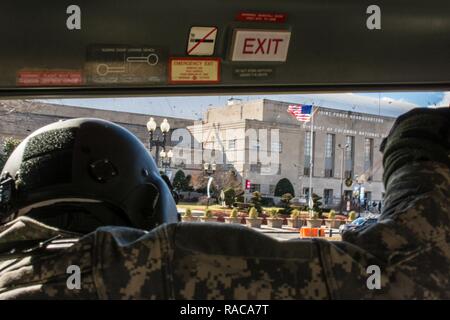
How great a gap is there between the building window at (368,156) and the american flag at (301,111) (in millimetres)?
265

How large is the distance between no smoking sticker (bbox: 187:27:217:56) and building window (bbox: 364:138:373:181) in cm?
75

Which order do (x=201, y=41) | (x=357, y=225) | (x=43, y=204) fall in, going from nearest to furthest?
1. (x=43, y=204)
2. (x=357, y=225)
3. (x=201, y=41)

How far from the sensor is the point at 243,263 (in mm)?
921

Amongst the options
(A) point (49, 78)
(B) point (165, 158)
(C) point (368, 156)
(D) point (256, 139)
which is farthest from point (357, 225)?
(A) point (49, 78)

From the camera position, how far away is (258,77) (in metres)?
2.18

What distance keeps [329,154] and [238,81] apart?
0.55 m

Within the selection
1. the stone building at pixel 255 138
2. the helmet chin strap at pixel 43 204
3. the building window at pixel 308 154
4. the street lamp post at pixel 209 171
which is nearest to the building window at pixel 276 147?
the stone building at pixel 255 138

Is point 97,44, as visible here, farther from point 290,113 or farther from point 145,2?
point 290,113

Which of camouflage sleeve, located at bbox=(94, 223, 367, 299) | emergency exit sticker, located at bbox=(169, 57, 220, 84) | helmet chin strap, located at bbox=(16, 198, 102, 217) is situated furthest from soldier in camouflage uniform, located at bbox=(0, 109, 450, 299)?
emergency exit sticker, located at bbox=(169, 57, 220, 84)

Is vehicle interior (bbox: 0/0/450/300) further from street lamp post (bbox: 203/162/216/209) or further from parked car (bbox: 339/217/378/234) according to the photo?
parked car (bbox: 339/217/378/234)

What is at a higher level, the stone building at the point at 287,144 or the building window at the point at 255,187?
the stone building at the point at 287,144

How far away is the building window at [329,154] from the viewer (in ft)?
7.58

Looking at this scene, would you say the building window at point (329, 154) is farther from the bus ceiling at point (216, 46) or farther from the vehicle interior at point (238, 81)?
the bus ceiling at point (216, 46)

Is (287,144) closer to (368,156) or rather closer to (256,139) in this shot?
(256,139)
